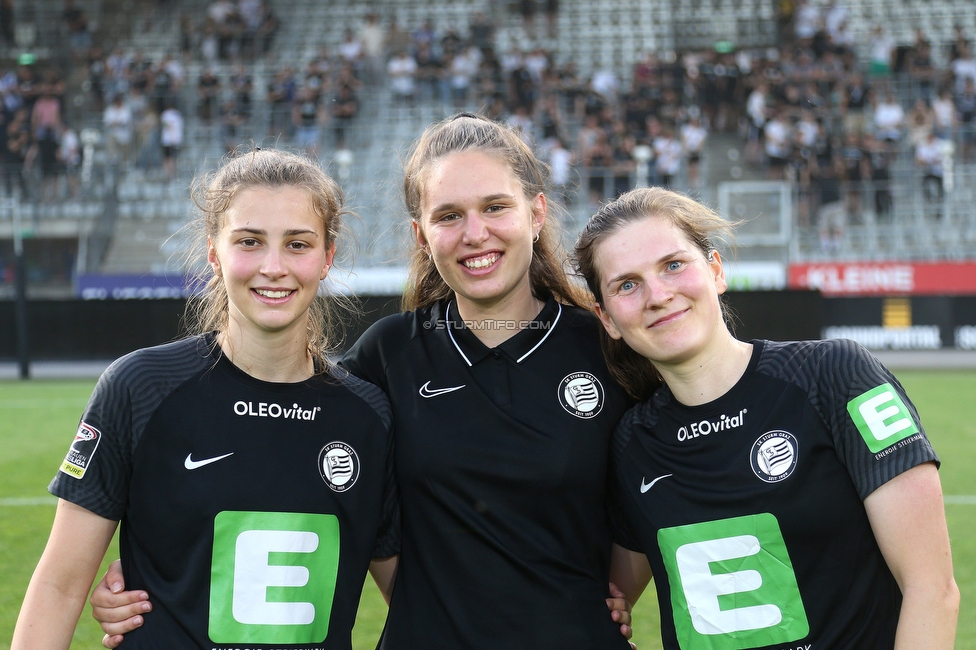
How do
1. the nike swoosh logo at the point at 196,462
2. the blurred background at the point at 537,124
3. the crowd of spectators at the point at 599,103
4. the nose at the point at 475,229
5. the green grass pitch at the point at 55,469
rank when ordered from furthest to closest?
the crowd of spectators at the point at 599,103 < the blurred background at the point at 537,124 < the green grass pitch at the point at 55,469 < the nose at the point at 475,229 < the nike swoosh logo at the point at 196,462

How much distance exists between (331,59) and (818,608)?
22.8 metres

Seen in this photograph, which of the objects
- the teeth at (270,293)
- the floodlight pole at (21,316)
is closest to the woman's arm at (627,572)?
the teeth at (270,293)

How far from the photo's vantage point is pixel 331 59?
76.9ft

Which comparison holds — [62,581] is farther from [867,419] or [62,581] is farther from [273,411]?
[867,419]

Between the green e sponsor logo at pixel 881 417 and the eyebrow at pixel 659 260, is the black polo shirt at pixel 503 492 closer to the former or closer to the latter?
the eyebrow at pixel 659 260

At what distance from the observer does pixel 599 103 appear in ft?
66.6

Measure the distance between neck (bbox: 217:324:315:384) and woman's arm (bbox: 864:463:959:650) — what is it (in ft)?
4.71

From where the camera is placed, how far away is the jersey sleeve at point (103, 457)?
7.38ft

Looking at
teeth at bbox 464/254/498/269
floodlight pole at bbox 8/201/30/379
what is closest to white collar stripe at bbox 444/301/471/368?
teeth at bbox 464/254/498/269

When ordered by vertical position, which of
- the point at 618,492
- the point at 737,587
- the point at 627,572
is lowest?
the point at 627,572

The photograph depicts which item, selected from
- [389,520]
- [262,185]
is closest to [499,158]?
[262,185]

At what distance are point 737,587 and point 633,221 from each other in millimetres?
945

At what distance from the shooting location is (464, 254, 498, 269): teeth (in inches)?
102

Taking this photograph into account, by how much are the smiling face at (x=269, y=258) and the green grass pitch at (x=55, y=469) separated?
207 centimetres
